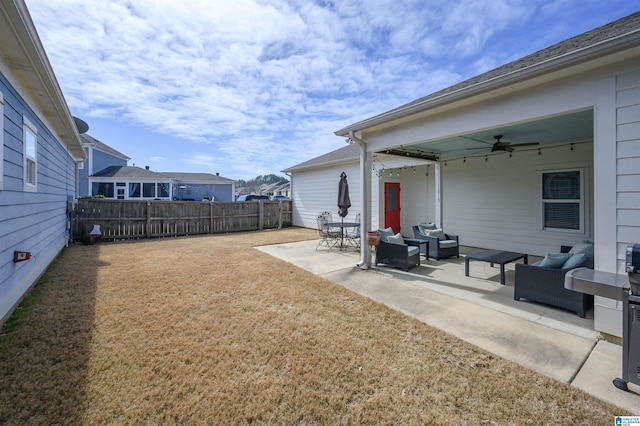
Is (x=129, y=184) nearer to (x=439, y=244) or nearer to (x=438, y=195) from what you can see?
(x=438, y=195)

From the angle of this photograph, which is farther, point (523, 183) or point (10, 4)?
point (523, 183)

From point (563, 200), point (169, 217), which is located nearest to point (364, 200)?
point (563, 200)

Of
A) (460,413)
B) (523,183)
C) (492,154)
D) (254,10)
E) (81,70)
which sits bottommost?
(460,413)

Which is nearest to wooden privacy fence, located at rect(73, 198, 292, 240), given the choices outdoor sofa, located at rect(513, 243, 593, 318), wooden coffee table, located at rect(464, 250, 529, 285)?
wooden coffee table, located at rect(464, 250, 529, 285)

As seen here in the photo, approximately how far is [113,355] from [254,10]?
696cm

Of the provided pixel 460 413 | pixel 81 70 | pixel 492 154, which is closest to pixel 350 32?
pixel 492 154

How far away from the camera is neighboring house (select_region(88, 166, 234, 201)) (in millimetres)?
21531

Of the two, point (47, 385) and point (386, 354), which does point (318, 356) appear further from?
point (47, 385)

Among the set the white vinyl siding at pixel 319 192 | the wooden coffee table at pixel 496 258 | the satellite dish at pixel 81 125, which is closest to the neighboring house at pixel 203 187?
the white vinyl siding at pixel 319 192

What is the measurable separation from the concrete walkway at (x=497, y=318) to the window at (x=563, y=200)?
2054 mm

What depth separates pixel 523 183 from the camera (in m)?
7.46

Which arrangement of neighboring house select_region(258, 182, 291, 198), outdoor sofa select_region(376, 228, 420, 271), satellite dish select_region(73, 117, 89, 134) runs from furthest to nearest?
neighboring house select_region(258, 182, 291, 198)
satellite dish select_region(73, 117, 89, 134)
outdoor sofa select_region(376, 228, 420, 271)

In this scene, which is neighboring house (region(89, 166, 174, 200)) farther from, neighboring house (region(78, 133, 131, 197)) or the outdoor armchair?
the outdoor armchair

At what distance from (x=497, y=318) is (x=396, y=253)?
8.60 feet
